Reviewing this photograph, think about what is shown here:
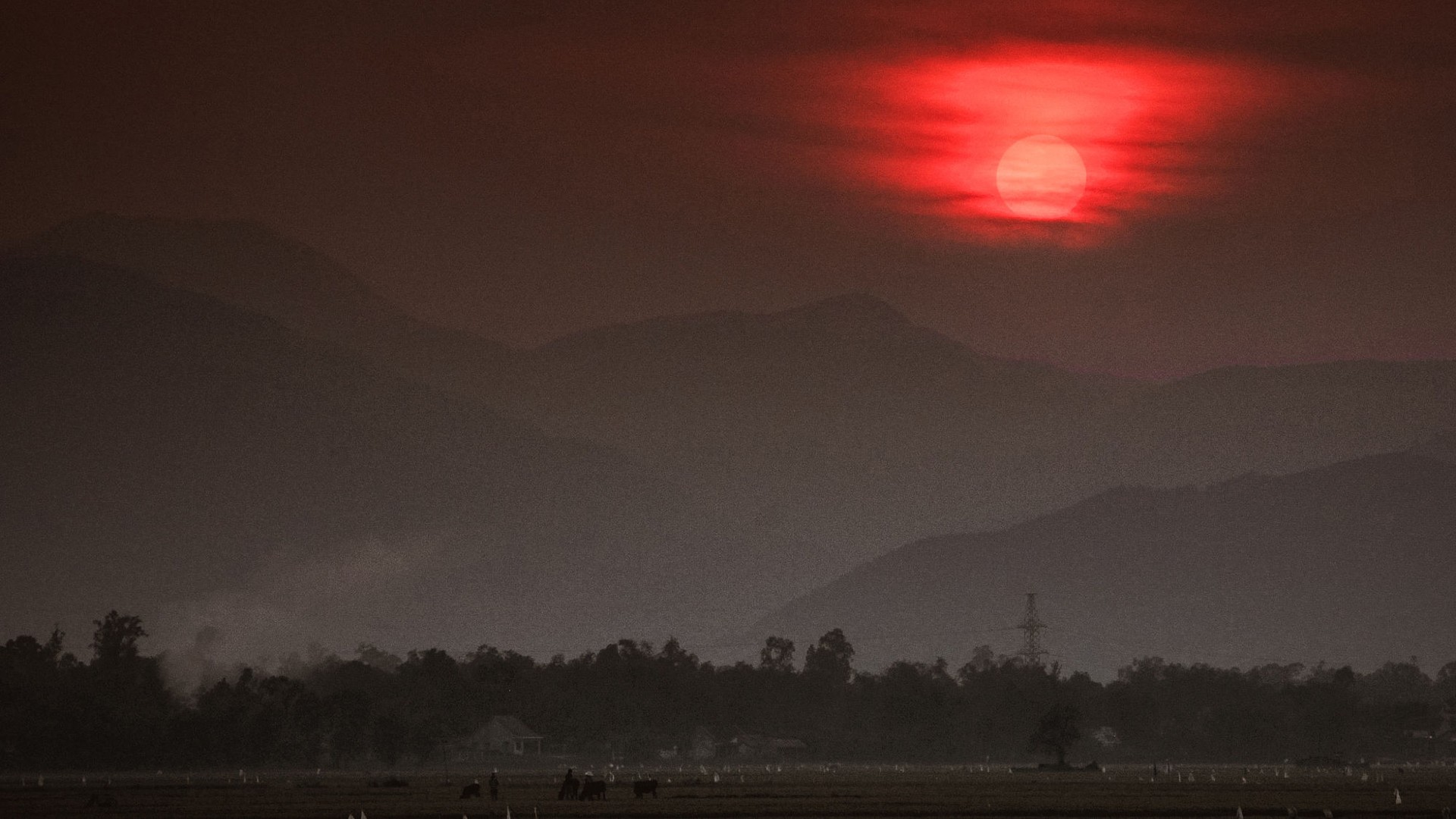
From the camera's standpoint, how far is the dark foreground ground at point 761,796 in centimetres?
9431

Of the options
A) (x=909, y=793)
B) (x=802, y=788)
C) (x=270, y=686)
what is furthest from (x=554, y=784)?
(x=270, y=686)

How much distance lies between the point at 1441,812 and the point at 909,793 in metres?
28.8

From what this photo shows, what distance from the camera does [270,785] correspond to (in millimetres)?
129000

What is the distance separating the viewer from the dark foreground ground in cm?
9431

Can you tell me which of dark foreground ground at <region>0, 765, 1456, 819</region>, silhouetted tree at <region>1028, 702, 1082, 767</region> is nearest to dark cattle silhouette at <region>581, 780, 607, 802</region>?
dark foreground ground at <region>0, 765, 1456, 819</region>

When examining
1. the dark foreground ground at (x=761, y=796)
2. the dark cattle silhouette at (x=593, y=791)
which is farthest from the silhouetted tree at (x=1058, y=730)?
the dark cattle silhouette at (x=593, y=791)

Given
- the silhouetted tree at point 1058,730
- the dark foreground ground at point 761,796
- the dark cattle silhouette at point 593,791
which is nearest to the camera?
the dark foreground ground at point 761,796

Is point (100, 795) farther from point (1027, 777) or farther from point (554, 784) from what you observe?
point (1027, 777)

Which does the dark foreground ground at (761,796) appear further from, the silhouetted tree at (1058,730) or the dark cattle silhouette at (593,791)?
the silhouetted tree at (1058,730)

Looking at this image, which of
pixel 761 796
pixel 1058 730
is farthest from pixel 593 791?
pixel 1058 730

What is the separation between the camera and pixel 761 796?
11056 cm

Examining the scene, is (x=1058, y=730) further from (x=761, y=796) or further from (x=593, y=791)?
(x=593, y=791)

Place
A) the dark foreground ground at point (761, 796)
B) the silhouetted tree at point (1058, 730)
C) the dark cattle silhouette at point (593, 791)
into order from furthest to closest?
1. the silhouetted tree at point (1058, 730)
2. the dark cattle silhouette at point (593, 791)
3. the dark foreground ground at point (761, 796)

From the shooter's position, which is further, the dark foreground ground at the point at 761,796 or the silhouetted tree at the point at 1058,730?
the silhouetted tree at the point at 1058,730
